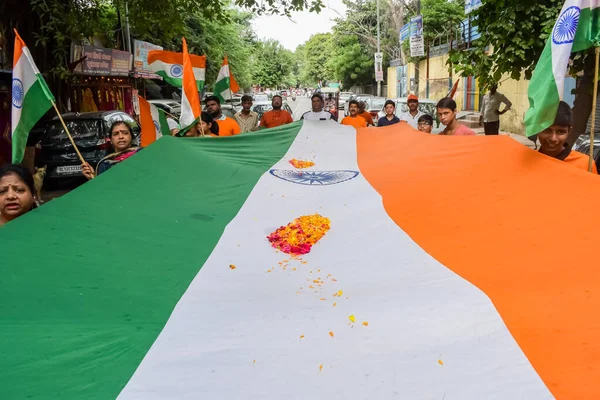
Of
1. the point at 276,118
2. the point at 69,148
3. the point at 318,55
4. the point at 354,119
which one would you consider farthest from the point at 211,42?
the point at 318,55

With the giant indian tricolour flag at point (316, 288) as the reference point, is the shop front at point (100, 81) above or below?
A: above

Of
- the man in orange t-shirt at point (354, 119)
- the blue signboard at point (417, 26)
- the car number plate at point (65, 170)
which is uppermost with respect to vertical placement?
the blue signboard at point (417, 26)

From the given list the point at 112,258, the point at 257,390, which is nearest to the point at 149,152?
the point at 112,258

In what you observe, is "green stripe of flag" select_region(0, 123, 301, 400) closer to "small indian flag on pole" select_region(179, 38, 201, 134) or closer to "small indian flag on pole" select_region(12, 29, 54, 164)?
"small indian flag on pole" select_region(12, 29, 54, 164)

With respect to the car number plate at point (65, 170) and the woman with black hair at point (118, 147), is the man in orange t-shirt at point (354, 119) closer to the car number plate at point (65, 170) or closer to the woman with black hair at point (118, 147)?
the woman with black hair at point (118, 147)

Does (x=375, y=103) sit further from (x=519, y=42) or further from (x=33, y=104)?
(x=33, y=104)

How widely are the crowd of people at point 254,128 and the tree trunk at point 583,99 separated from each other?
1552 mm

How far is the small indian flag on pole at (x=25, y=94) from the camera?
14.6 ft

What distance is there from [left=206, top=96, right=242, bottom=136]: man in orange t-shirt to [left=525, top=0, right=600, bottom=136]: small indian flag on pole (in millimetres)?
4873

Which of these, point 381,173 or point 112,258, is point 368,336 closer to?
point 112,258

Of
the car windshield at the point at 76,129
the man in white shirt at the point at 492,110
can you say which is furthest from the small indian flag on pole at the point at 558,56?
the car windshield at the point at 76,129

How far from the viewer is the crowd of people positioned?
12.0 feet

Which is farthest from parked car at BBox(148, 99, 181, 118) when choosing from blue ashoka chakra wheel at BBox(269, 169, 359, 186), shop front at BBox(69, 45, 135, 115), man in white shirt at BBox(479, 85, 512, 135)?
blue ashoka chakra wheel at BBox(269, 169, 359, 186)

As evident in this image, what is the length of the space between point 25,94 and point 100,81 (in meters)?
15.2
